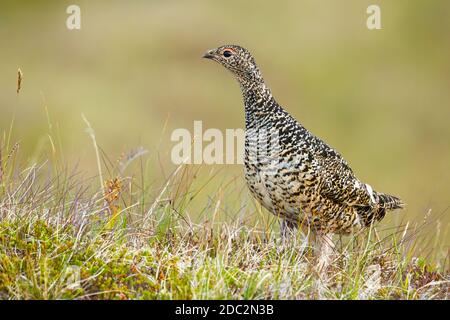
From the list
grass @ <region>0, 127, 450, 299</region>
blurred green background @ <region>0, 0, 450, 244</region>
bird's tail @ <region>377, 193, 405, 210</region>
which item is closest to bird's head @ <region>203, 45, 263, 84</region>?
grass @ <region>0, 127, 450, 299</region>

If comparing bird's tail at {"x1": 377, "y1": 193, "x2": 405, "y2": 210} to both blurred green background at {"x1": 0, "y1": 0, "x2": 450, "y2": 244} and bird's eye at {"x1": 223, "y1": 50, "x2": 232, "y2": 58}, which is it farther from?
blurred green background at {"x1": 0, "y1": 0, "x2": 450, "y2": 244}

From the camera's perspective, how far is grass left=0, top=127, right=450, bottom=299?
4719 millimetres

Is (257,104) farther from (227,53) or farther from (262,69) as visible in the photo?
(262,69)

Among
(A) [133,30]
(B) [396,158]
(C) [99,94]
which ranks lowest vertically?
(B) [396,158]

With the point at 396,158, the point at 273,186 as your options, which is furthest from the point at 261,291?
the point at 396,158

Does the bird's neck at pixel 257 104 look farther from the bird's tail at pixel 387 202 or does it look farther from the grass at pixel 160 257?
the bird's tail at pixel 387 202

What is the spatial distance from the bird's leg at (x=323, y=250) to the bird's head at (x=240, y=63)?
1.46 m

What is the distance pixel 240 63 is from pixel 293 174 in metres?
1.21

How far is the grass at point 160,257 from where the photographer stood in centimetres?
472

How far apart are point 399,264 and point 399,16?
24.1 m

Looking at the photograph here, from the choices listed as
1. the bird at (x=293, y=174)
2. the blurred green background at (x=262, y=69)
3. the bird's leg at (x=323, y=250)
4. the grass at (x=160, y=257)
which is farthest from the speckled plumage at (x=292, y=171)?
the blurred green background at (x=262, y=69)

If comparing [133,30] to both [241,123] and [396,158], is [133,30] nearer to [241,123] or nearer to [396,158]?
[241,123]

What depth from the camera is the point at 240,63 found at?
6926 millimetres

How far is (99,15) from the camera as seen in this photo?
90.4 ft
